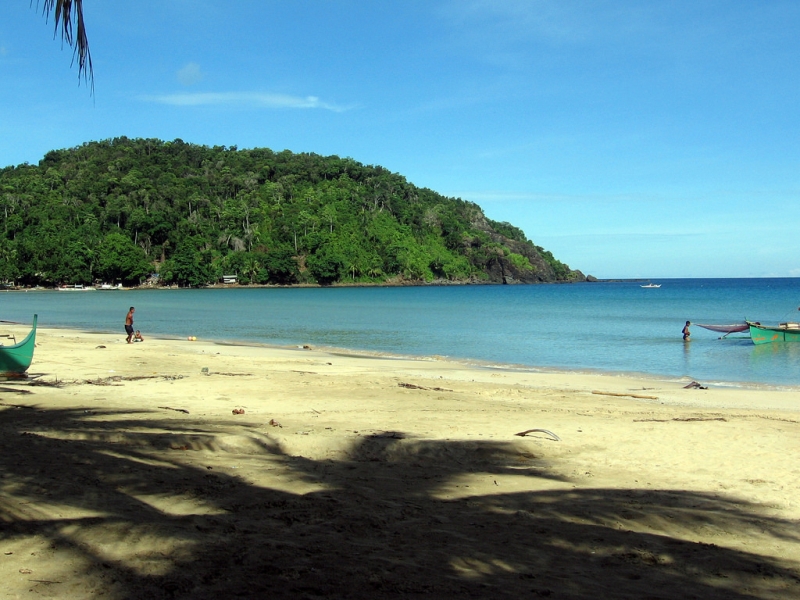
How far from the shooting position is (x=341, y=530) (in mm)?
4836

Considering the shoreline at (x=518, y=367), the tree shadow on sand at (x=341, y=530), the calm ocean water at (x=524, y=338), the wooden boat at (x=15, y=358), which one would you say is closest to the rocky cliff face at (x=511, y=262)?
the calm ocean water at (x=524, y=338)

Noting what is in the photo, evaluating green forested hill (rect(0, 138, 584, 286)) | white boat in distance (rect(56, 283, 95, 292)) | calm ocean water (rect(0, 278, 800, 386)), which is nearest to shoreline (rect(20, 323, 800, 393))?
calm ocean water (rect(0, 278, 800, 386))

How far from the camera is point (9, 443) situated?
265 inches

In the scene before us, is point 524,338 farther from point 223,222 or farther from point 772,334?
point 223,222

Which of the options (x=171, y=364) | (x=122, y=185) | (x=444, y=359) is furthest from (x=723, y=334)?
(x=122, y=185)

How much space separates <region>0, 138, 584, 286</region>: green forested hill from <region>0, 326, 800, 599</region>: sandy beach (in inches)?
4791

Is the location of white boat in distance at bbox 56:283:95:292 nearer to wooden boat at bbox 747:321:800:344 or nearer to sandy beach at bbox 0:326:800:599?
wooden boat at bbox 747:321:800:344

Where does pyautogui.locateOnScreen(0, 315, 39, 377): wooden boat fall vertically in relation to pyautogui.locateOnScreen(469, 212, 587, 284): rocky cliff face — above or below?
below

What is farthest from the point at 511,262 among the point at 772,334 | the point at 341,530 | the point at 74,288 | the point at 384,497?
the point at 341,530

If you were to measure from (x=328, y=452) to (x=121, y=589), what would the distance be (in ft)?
14.4

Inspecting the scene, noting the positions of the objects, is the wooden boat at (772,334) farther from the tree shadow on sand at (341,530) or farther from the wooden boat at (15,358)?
the wooden boat at (15,358)

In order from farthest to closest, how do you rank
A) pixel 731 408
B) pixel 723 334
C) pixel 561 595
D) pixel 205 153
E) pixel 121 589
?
1. pixel 205 153
2. pixel 723 334
3. pixel 731 408
4. pixel 561 595
5. pixel 121 589

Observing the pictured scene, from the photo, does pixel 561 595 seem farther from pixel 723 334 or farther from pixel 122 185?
pixel 122 185

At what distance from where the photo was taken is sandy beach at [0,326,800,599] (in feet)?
13.0
